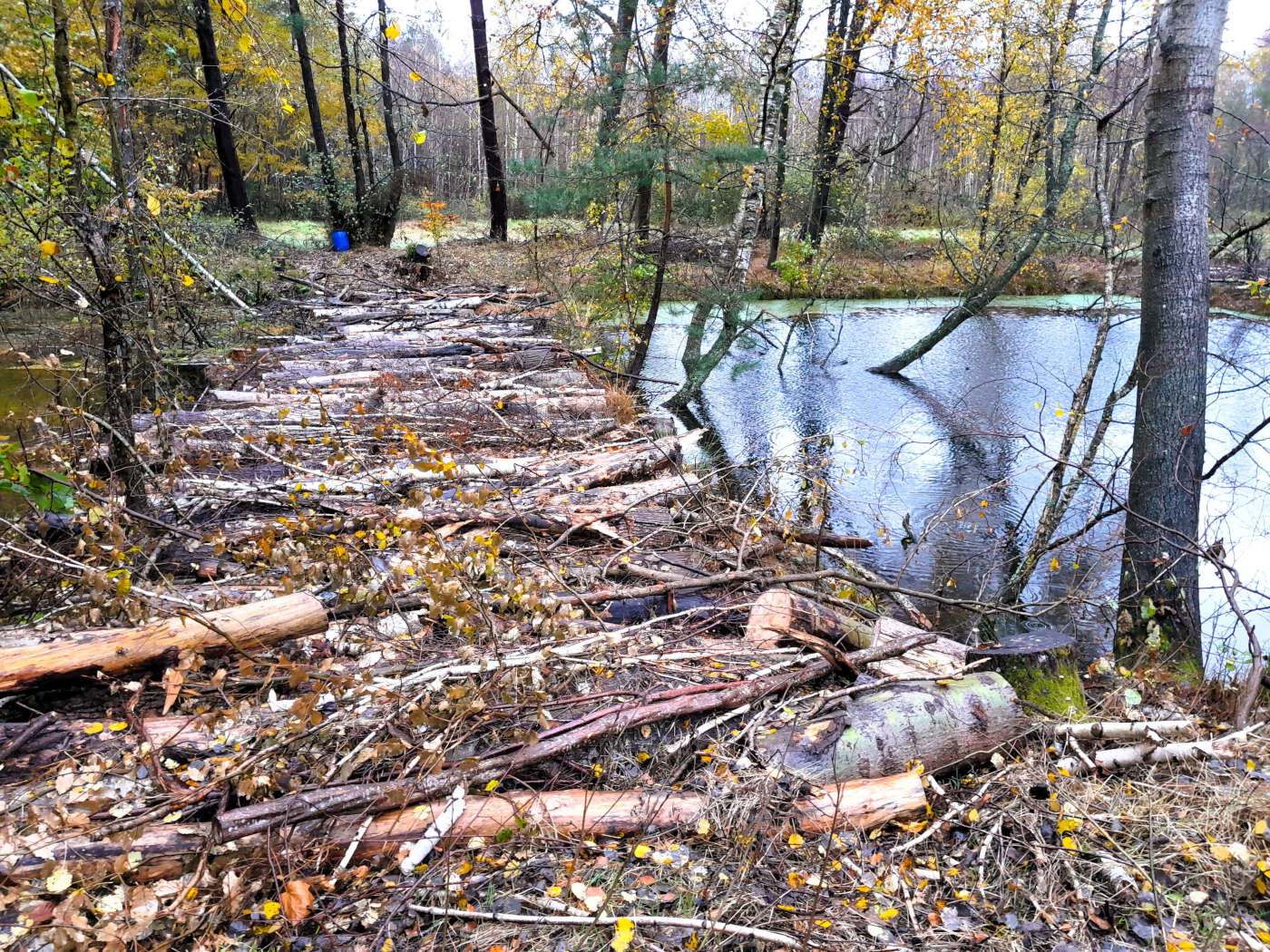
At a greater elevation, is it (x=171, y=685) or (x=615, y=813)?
(x=171, y=685)

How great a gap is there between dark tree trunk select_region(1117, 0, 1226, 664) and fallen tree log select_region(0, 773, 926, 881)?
9.88 feet

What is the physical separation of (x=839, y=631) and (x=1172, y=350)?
3.13 metres

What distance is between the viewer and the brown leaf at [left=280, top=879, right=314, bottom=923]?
6.75 feet

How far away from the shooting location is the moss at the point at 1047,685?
133 inches

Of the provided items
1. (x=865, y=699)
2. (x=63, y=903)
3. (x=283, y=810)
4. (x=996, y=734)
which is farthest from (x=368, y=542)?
(x=996, y=734)

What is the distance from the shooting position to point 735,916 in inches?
85.6

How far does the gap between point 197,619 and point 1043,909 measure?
305 cm

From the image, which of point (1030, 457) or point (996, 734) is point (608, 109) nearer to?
point (1030, 457)

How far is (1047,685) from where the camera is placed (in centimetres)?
344

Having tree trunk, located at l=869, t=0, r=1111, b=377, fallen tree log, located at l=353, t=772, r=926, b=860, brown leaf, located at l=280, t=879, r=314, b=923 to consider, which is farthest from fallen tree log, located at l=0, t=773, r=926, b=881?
tree trunk, located at l=869, t=0, r=1111, b=377

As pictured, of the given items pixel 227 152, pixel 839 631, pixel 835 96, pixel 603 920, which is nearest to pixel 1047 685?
pixel 839 631

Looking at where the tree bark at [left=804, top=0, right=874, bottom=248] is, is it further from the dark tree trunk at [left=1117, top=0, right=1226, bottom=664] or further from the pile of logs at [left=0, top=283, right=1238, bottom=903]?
the pile of logs at [left=0, top=283, right=1238, bottom=903]

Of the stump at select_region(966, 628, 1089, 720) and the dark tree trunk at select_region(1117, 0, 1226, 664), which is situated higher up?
the dark tree trunk at select_region(1117, 0, 1226, 664)

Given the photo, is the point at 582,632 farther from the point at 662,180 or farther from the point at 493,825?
the point at 662,180
